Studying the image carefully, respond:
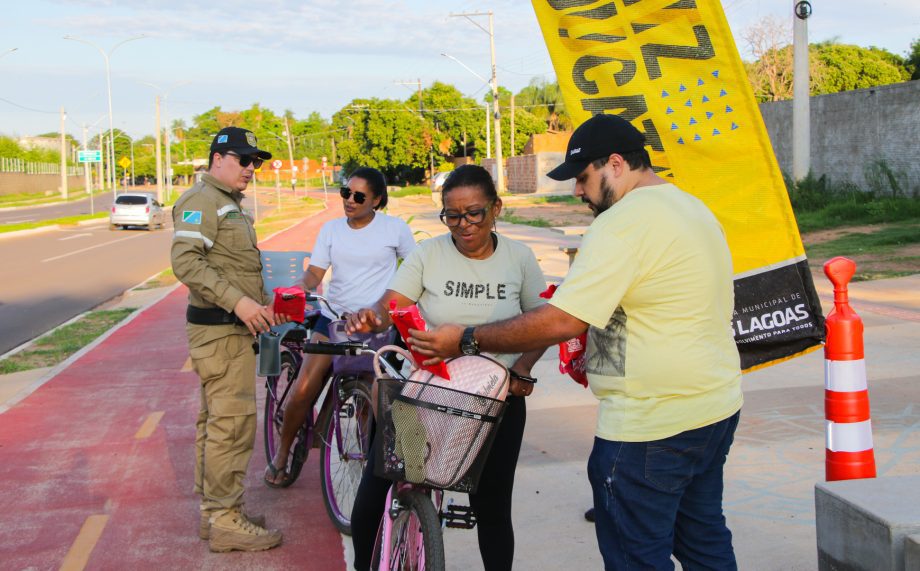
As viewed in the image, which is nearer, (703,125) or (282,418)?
(703,125)

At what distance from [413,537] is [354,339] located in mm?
1630

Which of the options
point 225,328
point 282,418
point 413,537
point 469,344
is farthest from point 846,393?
point 282,418

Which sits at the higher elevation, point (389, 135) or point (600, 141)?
point (389, 135)

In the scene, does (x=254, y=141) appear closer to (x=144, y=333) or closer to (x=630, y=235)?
(x=630, y=235)

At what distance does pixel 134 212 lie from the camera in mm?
36375

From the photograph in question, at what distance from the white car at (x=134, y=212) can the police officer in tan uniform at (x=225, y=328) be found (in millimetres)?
33389

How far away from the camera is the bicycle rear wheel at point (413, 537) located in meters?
3.19

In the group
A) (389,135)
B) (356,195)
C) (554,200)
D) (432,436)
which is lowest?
(432,436)

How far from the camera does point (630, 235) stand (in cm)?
277

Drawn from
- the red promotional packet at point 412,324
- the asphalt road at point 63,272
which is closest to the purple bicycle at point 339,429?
the red promotional packet at point 412,324

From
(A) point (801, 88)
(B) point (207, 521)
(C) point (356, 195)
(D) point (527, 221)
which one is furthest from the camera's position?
(D) point (527, 221)

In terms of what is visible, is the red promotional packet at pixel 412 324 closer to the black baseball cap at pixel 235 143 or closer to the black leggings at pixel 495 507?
the black leggings at pixel 495 507

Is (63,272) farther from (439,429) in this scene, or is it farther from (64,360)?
(439,429)

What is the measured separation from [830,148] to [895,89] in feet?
9.62
